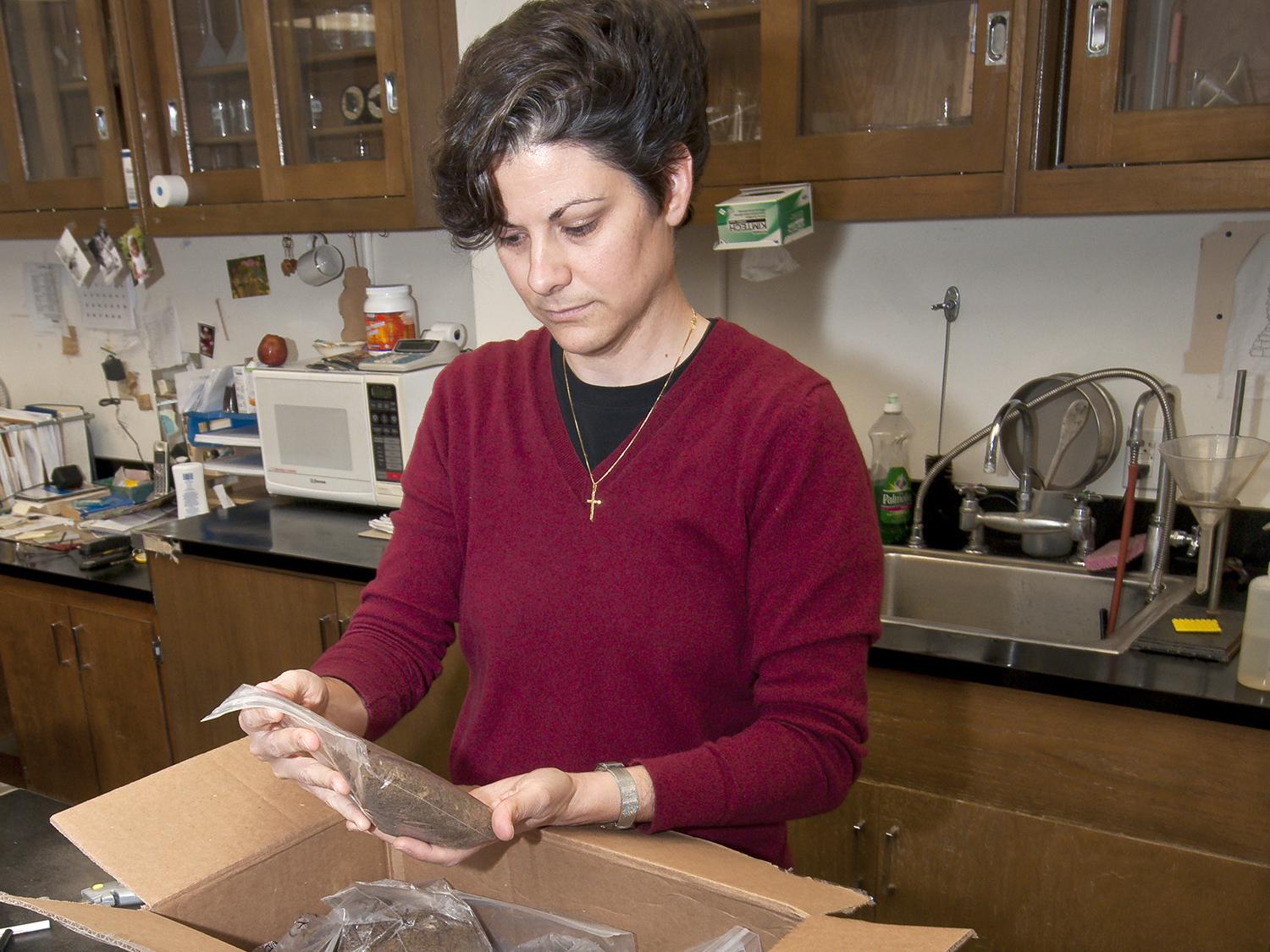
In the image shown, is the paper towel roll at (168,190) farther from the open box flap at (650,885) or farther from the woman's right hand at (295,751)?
the open box flap at (650,885)

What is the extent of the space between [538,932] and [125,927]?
32 centimetres

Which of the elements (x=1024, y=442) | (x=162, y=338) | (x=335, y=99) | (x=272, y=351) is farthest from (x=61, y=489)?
(x=1024, y=442)

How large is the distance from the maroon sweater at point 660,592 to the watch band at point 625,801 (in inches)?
0.8

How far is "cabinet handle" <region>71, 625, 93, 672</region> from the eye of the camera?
2479 mm

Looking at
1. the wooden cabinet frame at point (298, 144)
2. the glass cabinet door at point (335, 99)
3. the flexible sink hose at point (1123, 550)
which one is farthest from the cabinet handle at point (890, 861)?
the glass cabinet door at point (335, 99)

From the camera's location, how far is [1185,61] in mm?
1536

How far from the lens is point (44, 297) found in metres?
3.29

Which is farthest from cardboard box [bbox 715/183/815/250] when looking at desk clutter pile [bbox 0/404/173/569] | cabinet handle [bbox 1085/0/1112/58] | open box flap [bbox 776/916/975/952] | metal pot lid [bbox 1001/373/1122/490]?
desk clutter pile [bbox 0/404/173/569]

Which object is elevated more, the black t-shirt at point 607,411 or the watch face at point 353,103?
the watch face at point 353,103

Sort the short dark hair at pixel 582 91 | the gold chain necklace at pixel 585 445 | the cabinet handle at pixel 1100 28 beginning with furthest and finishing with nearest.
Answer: the cabinet handle at pixel 1100 28 → the gold chain necklace at pixel 585 445 → the short dark hair at pixel 582 91

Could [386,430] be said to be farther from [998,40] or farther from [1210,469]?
[1210,469]

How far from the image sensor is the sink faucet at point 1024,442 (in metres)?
1.79

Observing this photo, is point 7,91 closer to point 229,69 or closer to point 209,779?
point 229,69

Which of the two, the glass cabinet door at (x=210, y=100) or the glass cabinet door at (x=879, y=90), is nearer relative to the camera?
the glass cabinet door at (x=879, y=90)
